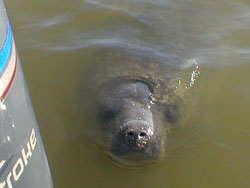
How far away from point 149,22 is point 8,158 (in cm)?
524

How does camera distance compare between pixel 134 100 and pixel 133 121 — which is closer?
pixel 133 121

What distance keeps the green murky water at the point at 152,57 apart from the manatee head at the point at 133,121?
0.58ft

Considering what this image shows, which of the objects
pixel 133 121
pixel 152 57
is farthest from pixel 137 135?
pixel 152 57

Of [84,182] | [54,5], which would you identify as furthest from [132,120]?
[54,5]

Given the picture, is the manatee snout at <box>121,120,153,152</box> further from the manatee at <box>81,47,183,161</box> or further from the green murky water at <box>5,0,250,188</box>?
the green murky water at <box>5,0,250,188</box>

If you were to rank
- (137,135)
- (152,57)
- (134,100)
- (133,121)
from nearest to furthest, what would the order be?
(137,135)
(133,121)
(134,100)
(152,57)

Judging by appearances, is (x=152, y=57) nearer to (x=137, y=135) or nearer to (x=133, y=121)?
(x=133, y=121)

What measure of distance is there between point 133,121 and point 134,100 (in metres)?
0.55

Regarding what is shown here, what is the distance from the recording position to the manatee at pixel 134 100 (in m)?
4.19

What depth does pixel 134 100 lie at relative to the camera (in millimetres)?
4828

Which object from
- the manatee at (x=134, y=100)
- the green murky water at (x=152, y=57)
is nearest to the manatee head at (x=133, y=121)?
the manatee at (x=134, y=100)

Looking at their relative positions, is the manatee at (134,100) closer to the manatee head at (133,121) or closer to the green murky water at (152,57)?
the manatee head at (133,121)

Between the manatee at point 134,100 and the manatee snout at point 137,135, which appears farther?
the manatee at point 134,100

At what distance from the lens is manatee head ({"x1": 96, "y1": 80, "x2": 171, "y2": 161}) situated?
4.13 metres
